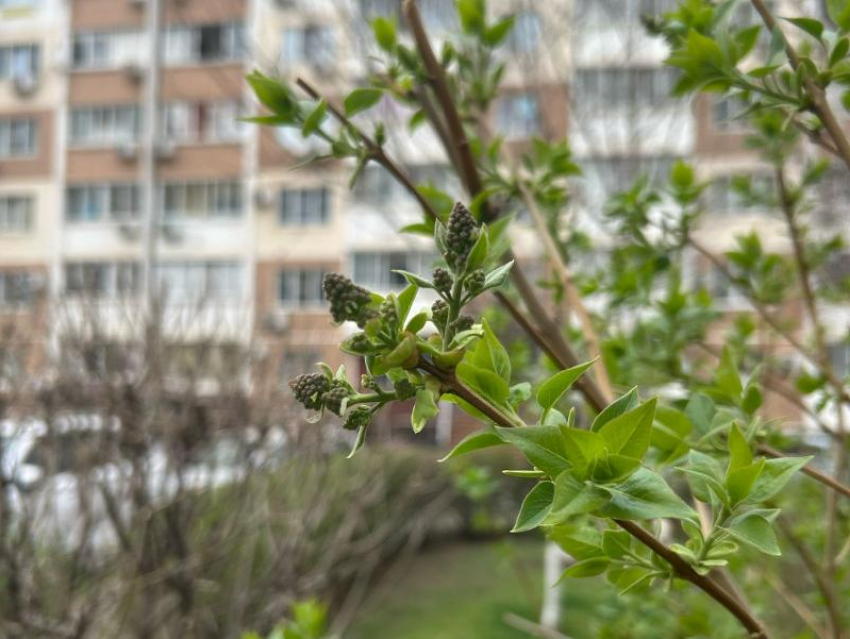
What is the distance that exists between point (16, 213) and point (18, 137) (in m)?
2.03

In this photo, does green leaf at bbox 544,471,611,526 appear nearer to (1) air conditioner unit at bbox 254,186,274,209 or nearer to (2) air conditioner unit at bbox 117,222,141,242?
(1) air conditioner unit at bbox 254,186,274,209

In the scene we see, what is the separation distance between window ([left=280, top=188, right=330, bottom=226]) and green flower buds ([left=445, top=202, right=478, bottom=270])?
76.0 ft

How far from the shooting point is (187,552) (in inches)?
156

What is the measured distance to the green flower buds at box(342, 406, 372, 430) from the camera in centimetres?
70

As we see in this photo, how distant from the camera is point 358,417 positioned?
27.7 inches

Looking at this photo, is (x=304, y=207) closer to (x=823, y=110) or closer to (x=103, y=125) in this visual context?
(x=103, y=125)

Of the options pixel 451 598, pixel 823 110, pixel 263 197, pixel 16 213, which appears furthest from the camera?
pixel 16 213

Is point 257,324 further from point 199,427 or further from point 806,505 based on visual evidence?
point 806,505

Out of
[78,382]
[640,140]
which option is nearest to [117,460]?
[78,382]

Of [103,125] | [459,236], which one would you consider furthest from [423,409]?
[103,125]

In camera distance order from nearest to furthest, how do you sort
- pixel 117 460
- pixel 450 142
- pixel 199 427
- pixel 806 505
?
pixel 450 142 < pixel 806 505 < pixel 117 460 < pixel 199 427

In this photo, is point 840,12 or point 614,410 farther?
point 840,12

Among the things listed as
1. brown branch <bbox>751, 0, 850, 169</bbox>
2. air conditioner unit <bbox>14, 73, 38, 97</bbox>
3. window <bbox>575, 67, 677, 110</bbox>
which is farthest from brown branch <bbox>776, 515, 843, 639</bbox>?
air conditioner unit <bbox>14, 73, 38, 97</bbox>

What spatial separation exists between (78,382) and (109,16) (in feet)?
72.8
